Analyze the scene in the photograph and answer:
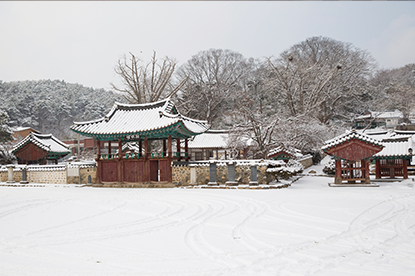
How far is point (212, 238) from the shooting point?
6.36 meters

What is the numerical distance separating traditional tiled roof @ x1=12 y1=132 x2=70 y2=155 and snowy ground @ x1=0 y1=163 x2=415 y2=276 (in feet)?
49.2

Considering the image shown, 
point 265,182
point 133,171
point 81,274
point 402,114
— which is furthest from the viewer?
point 402,114

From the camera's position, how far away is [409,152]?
1675cm

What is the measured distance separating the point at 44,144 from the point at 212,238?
2291 cm

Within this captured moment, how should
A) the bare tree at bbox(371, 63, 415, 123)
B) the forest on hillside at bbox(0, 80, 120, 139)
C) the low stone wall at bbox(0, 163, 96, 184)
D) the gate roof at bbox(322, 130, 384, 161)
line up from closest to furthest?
the gate roof at bbox(322, 130, 384, 161) < the low stone wall at bbox(0, 163, 96, 184) < the bare tree at bbox(371, 63, 415, 123) < the forest on hillside at bbox(0, 80, 120, 139)

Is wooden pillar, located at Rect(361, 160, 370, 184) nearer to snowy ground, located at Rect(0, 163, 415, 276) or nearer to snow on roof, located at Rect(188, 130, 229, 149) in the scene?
snowy ground, located at Rect(0, 163, 415, 276)

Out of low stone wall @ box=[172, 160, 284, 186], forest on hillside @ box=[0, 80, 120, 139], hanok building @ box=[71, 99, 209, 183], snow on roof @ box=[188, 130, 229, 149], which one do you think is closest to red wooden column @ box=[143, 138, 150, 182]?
hanok building @ box=[71, 99, 209, 183]

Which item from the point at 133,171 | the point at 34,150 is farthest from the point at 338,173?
the point at 34,150

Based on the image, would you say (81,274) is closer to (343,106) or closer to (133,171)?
(133,171)

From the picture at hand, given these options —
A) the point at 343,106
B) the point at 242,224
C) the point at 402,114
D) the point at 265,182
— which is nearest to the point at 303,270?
the point at 242,224

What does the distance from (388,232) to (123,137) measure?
14.7m

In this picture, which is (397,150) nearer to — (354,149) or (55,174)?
(354,149)

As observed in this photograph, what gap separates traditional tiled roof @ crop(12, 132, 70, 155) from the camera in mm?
24625

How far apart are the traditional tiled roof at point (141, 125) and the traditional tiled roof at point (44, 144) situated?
7.64 m
